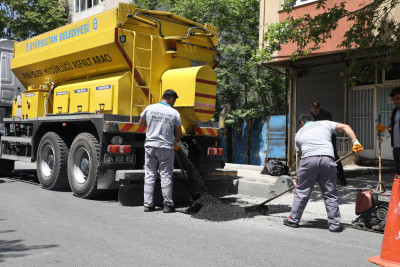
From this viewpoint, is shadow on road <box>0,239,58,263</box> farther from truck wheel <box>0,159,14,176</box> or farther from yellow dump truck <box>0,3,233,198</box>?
truck wheel <box>0,159,14,176</box>

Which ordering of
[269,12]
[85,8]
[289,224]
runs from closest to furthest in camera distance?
[289,224], [269,12], [85,8]

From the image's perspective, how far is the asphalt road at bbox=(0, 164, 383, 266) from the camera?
3.96 meters

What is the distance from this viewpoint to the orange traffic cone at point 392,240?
12.9 ft

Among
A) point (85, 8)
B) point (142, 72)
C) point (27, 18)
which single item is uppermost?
point (85, 8)

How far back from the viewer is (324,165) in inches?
210

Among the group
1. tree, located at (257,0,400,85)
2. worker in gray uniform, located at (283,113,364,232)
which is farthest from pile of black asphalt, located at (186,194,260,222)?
tree, located at (257,0,400,85)

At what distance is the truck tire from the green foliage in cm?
811

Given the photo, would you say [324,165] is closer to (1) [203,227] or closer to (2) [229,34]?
(1) [203,227]

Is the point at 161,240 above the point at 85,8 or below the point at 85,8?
below

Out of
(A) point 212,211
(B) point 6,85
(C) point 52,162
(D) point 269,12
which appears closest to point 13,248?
(A) point 212,211

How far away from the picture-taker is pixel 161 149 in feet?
20.5

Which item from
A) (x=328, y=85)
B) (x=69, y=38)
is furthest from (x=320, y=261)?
(x=328, y=85)

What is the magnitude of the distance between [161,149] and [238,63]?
10899 mm

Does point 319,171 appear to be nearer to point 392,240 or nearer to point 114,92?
point 392,240
